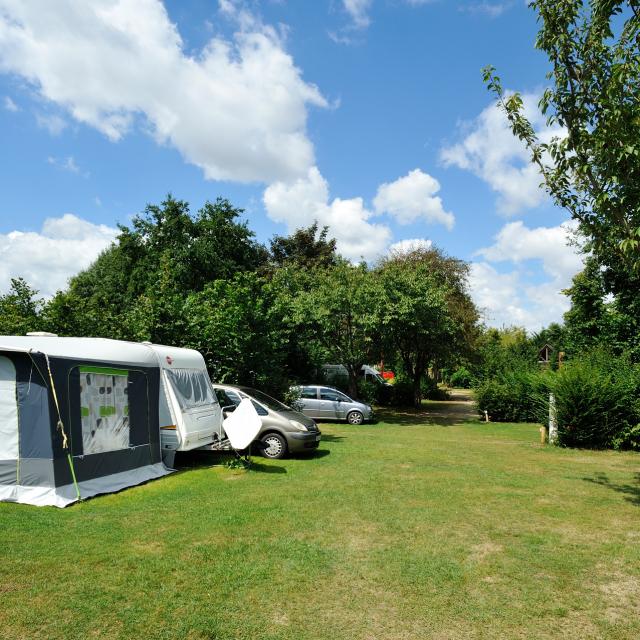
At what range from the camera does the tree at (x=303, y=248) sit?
35688 millimetres

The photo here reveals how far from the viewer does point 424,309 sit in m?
20.9

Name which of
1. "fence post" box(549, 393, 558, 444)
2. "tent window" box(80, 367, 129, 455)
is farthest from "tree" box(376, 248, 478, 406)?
"tent window" box(80, 367, 129, 455)

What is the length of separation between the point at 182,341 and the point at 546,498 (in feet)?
29.5

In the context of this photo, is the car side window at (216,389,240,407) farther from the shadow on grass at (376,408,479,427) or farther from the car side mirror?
the shadow on grass at (376,408,479,427)

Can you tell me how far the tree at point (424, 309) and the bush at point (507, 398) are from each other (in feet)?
9.22

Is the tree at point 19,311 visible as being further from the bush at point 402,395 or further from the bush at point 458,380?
the bush at point 458,380

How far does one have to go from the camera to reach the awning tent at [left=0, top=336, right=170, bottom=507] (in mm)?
7180

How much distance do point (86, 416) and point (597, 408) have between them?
12212 mm

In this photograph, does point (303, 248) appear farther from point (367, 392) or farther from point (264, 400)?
point (264, 400)

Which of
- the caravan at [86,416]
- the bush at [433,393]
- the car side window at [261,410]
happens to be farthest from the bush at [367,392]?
the caravan at [86,416]

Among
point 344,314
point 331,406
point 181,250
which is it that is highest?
point 181,250

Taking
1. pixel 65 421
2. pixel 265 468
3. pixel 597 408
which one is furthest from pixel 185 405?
pixel 597 408

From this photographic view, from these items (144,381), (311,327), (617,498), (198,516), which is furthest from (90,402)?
(311,327)

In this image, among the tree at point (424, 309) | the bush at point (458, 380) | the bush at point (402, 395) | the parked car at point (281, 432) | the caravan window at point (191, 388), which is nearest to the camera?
the caravan window at point (191, 388)
